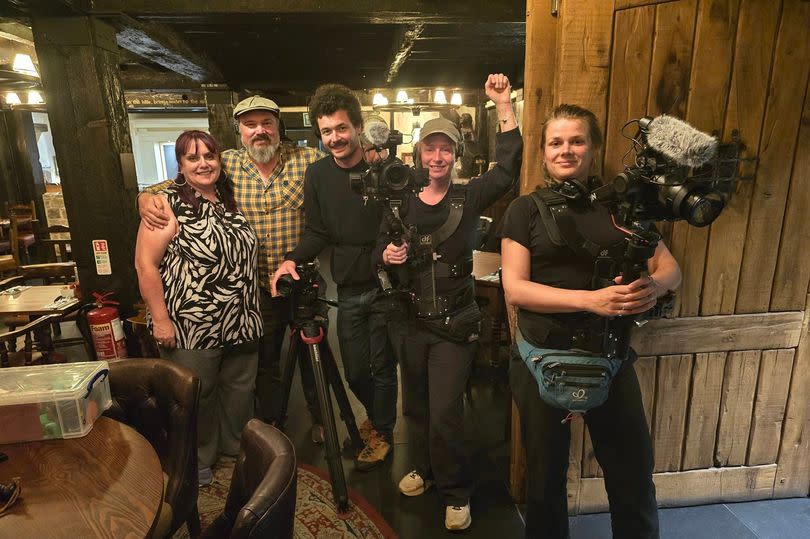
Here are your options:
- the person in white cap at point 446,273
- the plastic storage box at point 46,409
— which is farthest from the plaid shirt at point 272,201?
the plastic storage box at point 46,409

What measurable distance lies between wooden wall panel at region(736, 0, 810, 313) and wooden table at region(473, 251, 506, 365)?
1.29 metres

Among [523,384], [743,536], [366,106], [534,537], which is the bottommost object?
[743,536]

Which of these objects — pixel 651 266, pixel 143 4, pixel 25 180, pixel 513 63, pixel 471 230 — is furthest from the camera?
pixel 25 180

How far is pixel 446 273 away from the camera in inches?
73.1

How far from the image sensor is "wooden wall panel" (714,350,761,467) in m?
1.95

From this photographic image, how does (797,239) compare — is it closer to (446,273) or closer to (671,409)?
(671,409)

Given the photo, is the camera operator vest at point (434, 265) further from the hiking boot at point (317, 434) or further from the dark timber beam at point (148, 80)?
the dark timber beam at point (148, 80)

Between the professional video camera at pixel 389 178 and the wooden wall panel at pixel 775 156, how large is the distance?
126cm

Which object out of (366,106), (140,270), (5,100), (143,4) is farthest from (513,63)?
(5,100)

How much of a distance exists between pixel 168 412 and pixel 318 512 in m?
0.88

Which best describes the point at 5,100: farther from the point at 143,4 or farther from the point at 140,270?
the point at 140,270

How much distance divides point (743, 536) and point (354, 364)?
177 cm

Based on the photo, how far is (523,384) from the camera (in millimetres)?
1569

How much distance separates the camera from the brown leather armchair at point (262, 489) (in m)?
0.94
